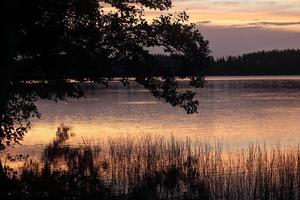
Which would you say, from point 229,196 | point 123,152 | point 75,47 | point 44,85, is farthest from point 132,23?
point 123,152

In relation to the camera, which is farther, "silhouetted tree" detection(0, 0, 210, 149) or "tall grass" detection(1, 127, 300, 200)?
"tall grass" detection(1, 127, 300, 200)

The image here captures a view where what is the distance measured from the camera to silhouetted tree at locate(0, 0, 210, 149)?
45.7 feet

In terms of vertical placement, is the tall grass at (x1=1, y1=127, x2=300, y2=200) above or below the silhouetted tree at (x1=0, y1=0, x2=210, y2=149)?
below

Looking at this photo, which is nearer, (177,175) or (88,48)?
(88,48)

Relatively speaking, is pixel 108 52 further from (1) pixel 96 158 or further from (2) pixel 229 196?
(1) pixel 96 158

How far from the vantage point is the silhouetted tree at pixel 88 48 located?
13938mm

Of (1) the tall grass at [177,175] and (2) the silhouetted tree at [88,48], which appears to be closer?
(2) the silhouetted tree at [88,48]

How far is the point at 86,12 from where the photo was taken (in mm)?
14258

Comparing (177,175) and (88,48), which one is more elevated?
(88,48)

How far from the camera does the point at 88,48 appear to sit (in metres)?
14.5

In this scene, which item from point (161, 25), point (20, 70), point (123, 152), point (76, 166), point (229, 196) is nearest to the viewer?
point (20, 70)

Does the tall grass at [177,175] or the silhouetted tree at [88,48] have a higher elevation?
the silhouetted tree at [88,48]

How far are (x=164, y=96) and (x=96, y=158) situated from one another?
9484 mm

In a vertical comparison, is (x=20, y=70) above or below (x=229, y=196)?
above
